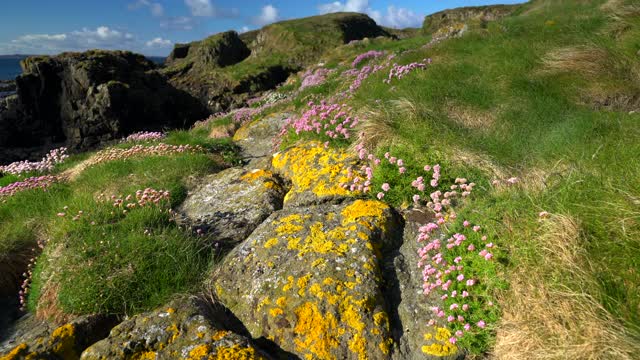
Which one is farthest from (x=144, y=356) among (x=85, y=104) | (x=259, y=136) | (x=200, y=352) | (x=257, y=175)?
(x=85, y=104)

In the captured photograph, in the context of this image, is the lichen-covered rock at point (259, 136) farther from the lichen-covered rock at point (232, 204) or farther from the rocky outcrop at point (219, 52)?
the rocky outcrop at point (219, 52)

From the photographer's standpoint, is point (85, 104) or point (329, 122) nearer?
point (329, 122)

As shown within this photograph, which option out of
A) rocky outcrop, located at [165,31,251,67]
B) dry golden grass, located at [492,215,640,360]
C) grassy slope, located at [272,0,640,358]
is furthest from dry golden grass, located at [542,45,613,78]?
rocky outcrop, located at [165,31,251,67]

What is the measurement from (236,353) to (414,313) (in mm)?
1956

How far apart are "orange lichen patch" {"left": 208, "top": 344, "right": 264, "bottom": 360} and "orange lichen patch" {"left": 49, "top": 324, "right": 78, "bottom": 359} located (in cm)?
168

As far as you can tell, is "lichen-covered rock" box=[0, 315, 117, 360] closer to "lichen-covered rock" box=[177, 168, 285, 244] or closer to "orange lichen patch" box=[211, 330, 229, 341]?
"orange lichen patch" box=[211, 330, 229, 341]

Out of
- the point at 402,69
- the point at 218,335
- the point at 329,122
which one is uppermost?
the point at 402,69

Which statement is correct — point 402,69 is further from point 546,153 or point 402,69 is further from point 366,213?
point 366,213

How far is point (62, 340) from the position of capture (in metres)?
4.30

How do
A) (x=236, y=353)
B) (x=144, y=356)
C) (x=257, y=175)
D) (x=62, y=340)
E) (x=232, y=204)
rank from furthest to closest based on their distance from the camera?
(x=257, y=175) < (x=232, y=204) < (x=62, y=340) < (x=144, y=356) < (x=236, y=353)

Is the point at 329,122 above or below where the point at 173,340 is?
above

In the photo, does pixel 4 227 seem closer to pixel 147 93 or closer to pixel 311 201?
pixel 311 201

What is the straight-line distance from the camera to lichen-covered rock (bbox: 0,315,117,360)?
4180 millimetres

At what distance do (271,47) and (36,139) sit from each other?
136 feet
